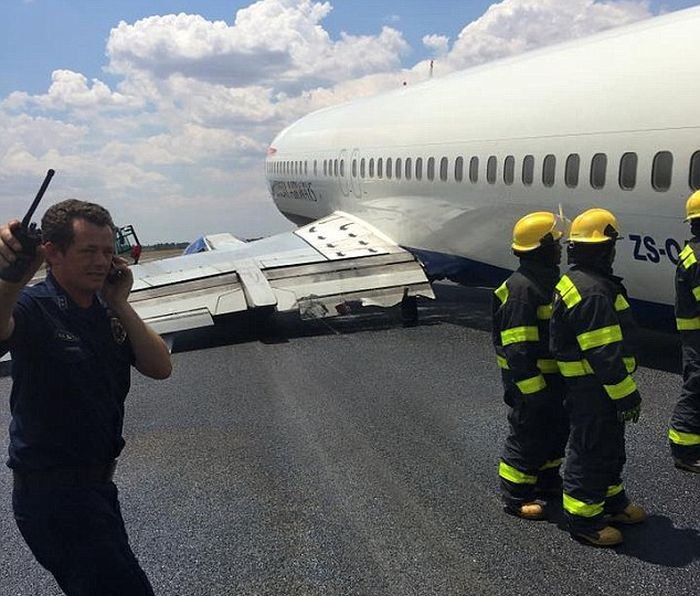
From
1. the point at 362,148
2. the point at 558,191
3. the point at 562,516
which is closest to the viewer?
the point at 562,516

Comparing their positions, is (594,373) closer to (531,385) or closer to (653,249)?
(531,385)

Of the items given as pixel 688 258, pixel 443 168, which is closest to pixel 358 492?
pixel 688 258

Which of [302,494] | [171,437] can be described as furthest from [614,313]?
[171,437]

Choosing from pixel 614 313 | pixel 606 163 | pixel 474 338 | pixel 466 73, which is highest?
pixel 466 73

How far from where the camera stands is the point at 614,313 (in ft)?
13.5

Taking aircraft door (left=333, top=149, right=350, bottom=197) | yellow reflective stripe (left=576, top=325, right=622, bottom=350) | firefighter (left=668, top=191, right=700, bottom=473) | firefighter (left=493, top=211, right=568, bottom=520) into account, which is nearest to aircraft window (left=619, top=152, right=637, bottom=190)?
firefighter (left=668, top=191, right=700, bottom=473)

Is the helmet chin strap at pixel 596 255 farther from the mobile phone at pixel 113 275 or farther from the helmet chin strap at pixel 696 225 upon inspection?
the mobile phone at pixel 113 275

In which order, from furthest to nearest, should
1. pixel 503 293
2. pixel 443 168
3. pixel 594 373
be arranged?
pixel 443 168 < pixel 503 293 < pixel 594 373

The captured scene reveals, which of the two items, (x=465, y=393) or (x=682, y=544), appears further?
(x=465, y=393)

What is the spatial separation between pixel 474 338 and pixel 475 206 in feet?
5.88

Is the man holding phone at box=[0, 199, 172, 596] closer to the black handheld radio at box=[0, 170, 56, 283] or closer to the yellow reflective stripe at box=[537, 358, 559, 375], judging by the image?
the black handheld radio at box=[0, 170, 56, 283]

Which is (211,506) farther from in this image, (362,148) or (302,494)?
(362,148)

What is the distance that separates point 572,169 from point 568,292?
13.2 ft

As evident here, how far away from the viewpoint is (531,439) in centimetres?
460
